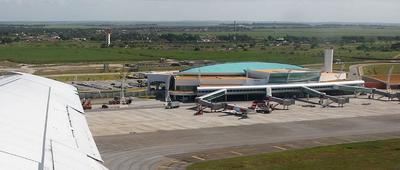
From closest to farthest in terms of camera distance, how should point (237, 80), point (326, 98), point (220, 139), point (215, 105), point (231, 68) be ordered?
point (220, 139)
point (215, 105)
point (326, 98)
point (237, 80)
point (231, 68)

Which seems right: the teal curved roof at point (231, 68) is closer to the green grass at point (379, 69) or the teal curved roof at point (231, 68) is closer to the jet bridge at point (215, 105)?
the jet bridge at point (215, 105)

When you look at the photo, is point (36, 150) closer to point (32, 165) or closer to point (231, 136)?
point (32, 165)

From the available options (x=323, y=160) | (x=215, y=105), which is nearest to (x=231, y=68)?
(x=215, y=105)

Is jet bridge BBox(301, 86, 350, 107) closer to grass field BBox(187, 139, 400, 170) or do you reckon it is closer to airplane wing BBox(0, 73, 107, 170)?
grass field BBox(187, 139, 400, 170)

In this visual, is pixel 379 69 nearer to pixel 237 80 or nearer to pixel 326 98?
pixel 326 98

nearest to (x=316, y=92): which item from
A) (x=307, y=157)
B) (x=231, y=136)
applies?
(x=231, y=136)
